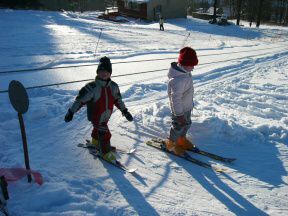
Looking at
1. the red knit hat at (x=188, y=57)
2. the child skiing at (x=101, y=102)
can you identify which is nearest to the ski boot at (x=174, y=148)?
the child skiing at (x=101, y=102)

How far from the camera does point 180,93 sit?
4.98m

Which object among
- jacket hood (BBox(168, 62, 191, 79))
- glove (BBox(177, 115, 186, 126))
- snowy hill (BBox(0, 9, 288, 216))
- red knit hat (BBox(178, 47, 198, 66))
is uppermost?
red knit hat (BBox(178, 47, 198, 66))

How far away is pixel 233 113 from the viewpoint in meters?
7.18

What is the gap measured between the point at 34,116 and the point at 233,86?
575 centimetres

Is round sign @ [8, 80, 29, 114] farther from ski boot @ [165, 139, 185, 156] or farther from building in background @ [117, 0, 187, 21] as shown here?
building in background @ [117, 0, 187, 21]

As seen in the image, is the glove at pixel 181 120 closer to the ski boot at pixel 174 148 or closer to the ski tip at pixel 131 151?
the ski boot at pixel 174 148

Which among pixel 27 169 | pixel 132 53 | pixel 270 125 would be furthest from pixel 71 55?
pixel 27 169

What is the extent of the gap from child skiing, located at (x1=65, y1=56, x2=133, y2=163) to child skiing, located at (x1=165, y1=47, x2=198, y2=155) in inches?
30.5

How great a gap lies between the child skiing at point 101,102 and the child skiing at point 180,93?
775 mm

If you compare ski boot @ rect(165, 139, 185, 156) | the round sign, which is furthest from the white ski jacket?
the round sign

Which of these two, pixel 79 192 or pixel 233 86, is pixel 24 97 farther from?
pixel 233 86

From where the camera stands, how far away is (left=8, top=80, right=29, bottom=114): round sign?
365 cm

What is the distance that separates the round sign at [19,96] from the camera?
3.65 meters

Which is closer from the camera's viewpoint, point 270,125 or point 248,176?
point 248,176
